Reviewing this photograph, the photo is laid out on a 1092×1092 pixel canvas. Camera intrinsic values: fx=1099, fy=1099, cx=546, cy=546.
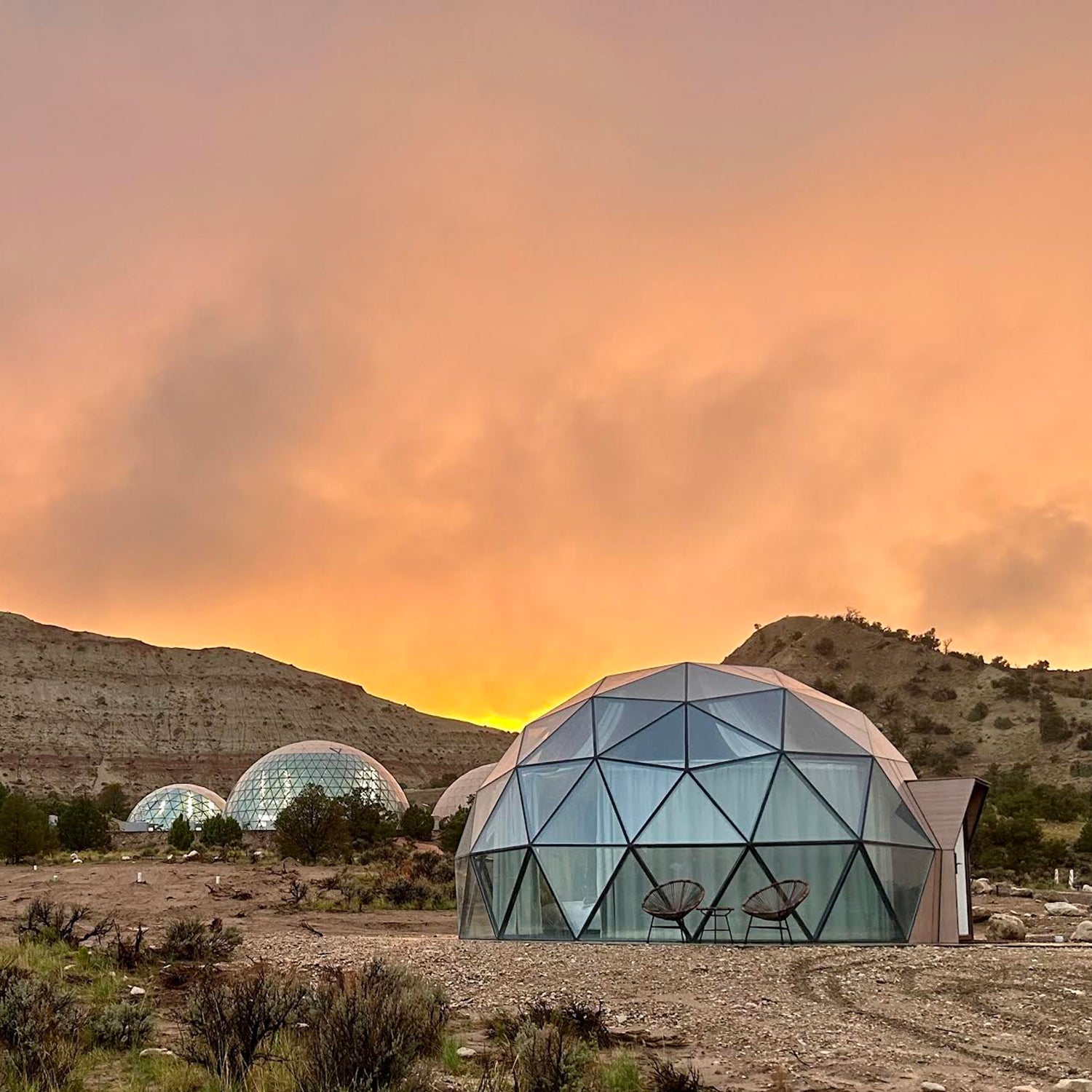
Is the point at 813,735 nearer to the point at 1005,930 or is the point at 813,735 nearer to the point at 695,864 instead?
the point at 695,864

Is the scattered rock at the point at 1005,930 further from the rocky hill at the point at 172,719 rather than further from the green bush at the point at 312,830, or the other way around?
the rocky hill at the point at 172,719

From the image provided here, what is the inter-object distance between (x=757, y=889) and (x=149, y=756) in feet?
298

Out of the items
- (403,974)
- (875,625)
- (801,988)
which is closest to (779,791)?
(801,988)

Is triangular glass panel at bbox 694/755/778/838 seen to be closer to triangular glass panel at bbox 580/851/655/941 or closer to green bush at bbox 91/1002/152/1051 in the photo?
triangular glass panel at bbox 580/851/655/941

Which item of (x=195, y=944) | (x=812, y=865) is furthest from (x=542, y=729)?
(x=195, y=944)

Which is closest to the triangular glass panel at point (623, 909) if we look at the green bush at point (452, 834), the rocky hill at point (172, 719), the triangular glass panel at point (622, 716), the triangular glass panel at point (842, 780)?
the triangular glass panel at point (622, 716)

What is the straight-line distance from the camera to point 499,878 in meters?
20.7

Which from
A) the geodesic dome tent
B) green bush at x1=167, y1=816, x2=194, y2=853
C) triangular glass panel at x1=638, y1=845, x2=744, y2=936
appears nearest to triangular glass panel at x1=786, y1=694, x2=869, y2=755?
the geodesic dome tent

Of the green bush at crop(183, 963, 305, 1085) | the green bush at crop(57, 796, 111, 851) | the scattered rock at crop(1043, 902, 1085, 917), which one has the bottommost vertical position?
the green bush at crop(57, 796, 111, 851)

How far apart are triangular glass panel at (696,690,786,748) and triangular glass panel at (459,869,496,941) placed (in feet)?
18.5

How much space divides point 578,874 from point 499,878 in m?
2.02

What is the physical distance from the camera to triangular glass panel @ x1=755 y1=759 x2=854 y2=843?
18.8 meters

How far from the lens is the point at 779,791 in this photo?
63.0 ft

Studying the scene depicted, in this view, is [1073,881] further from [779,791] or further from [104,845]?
[104,845]
